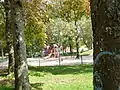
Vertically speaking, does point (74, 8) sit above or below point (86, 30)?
above

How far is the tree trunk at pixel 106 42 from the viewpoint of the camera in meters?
3.17

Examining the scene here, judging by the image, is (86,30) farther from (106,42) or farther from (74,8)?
(106,42)

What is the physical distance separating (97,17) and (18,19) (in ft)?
29.2

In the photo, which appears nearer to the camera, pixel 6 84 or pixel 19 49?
pixel 19 49

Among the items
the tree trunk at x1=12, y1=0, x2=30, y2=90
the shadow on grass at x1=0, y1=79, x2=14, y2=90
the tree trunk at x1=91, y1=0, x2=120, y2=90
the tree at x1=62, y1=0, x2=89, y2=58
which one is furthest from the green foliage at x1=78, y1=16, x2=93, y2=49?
the tree trunk at x1=91, y1=0, x2=120, y2=90

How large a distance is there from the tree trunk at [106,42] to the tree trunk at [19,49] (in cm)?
875

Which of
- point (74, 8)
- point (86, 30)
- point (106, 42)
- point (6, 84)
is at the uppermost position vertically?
point (74, 8)

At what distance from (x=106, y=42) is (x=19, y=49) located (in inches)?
349

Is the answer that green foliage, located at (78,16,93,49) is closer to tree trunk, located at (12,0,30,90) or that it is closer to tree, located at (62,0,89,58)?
tree, located at (62,0,89,58)

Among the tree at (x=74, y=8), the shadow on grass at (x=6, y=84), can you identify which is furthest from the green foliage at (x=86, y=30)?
the shadow on grass at (x=6, y=84)

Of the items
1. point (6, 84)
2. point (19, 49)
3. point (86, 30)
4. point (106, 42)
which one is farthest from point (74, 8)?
point (106, 42)

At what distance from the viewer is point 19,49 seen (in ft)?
39.0

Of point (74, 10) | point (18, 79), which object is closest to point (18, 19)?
point (18, 79)

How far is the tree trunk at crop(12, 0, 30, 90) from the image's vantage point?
11.9m
